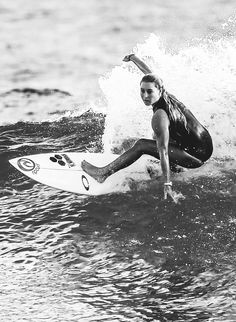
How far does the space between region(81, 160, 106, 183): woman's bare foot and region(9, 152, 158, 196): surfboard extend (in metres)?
0.07

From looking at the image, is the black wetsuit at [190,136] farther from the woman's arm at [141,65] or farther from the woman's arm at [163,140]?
the woman's arm at [141,65]

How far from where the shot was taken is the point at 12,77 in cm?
2023

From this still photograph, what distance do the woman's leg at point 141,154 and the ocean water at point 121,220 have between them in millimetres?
371

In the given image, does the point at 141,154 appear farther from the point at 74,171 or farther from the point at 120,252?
the point at 120,252

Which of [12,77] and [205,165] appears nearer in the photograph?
[205,165]

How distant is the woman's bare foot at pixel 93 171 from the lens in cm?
1204

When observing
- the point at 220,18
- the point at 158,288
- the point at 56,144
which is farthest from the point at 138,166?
the point at 220,18

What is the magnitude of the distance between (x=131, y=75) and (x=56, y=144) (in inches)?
68.4

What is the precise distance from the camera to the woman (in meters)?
11.0

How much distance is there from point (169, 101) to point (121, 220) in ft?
5.36

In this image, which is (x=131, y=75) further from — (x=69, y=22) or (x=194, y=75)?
(x=69, y=22)

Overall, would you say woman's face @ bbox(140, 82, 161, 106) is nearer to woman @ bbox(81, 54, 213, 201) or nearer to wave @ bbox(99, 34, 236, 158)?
woman @ bbox(81, 54, 213, 201)

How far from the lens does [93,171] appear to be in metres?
12.2

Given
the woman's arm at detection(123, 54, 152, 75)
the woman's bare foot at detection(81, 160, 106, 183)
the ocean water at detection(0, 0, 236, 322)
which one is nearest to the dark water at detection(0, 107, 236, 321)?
the ocean water at detection(0, 0, 236, 322)
